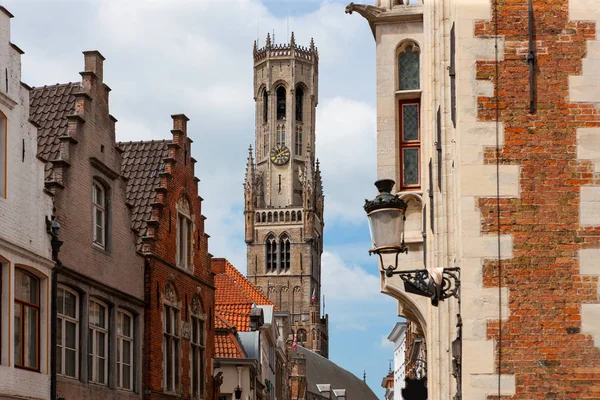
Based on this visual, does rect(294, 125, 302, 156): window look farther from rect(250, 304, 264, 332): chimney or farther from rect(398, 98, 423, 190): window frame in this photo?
rect(398, 98, 423, 190): window frame

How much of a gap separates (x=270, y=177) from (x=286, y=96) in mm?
11565

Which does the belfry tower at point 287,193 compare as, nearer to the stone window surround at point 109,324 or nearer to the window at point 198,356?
A: the window at point 198,356

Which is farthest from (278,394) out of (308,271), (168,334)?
(308,271)

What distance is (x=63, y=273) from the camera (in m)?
23.0

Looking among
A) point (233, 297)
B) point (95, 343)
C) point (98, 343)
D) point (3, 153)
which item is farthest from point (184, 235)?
point (233, 297)

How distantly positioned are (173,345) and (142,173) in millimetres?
4691

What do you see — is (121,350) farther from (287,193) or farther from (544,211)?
(287,193)

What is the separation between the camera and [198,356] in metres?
33.4

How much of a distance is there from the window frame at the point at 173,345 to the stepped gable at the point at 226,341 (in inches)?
416

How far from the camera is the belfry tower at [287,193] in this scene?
6058 inches

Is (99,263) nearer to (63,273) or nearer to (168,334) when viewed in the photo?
(63,273)

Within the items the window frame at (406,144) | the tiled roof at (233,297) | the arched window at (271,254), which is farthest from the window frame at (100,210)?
the arched window at (271,254)

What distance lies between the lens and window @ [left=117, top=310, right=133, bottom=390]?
27125 mm

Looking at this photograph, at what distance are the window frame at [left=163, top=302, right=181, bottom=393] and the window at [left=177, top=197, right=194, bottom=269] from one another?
54.4 inches
